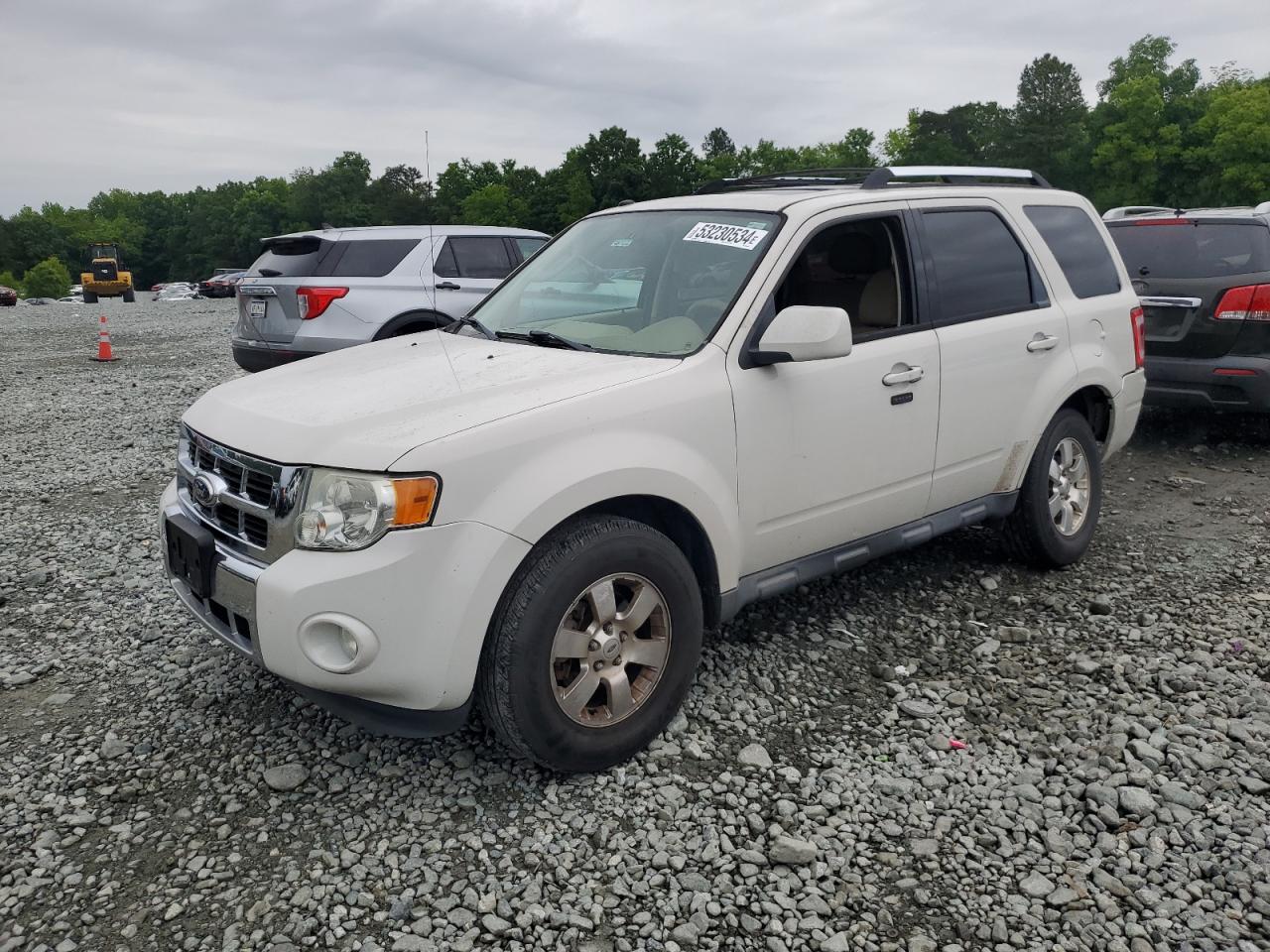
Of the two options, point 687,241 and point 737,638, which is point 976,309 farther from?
point 737,638

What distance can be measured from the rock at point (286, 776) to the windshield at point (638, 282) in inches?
70.6

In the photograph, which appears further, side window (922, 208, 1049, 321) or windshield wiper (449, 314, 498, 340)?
side window (922, 208, 1049, 321)

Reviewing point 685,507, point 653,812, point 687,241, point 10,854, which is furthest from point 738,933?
point 687,241

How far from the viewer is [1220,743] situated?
3477mm

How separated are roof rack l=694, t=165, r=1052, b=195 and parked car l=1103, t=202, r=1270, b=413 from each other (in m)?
2.83

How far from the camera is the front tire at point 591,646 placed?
299 cm

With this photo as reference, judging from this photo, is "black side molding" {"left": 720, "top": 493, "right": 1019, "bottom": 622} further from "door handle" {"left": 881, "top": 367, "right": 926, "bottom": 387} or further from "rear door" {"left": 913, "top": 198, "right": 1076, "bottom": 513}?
"door handle" {"left": 881, "top": 367, "right": 926, "bottom": 387}

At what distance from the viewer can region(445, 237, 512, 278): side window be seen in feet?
33.5

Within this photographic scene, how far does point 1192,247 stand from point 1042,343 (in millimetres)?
3837

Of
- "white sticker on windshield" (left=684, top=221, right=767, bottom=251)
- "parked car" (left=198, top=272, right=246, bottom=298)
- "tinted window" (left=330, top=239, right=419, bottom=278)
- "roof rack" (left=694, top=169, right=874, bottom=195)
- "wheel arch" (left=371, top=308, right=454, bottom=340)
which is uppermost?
"roof rack" (left=694, top=169, right=874, bottom=195)

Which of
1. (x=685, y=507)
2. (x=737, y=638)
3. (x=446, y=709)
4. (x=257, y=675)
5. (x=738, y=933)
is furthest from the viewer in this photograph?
(x=737, y=638)

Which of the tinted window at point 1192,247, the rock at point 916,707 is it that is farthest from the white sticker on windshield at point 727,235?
the tinted window at point 1192,247

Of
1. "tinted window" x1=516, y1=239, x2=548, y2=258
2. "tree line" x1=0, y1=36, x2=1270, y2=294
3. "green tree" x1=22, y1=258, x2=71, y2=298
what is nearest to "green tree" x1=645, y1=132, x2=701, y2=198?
"tree line" x1=0, y1=36, x2=1270, y2=294

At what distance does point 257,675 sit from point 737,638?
6.51ft
